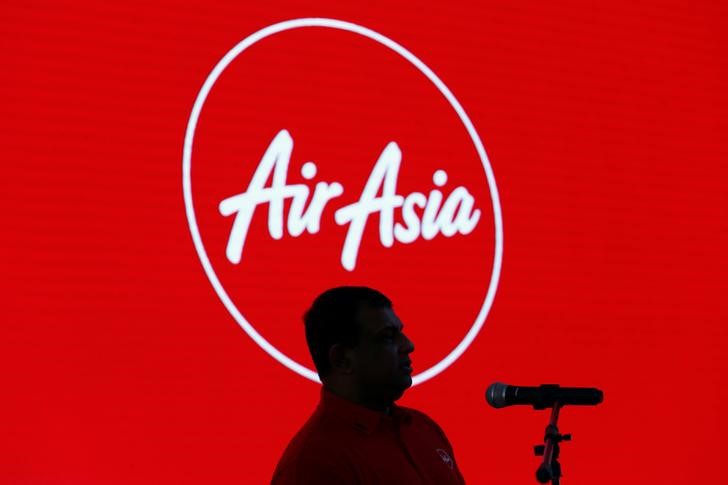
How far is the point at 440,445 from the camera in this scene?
2.40 meters

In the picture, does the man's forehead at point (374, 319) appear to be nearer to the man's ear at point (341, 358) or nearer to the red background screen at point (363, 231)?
the man's ear at point (341, 358)

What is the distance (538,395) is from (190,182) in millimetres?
1243

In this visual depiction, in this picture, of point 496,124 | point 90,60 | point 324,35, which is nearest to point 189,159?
point 90,60

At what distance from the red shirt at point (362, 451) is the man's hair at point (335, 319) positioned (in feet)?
0.28

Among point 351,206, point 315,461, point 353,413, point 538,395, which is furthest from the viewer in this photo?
point 351,206

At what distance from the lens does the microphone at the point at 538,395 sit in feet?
7.76

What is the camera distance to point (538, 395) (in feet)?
7.76

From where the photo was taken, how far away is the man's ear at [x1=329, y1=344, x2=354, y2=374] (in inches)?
90.0

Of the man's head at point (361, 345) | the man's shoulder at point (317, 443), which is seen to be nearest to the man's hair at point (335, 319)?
the man's head at point (361, 345)

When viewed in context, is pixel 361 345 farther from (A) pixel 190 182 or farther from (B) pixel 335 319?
(A) pixel 190 182

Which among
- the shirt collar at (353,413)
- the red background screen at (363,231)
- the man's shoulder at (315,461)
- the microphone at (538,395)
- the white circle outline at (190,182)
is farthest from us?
the white circle outline at (190,182)

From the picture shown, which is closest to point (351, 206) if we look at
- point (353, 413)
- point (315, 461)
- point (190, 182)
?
point (190, 182)

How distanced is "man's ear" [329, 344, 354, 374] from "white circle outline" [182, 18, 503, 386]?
37.5 inches

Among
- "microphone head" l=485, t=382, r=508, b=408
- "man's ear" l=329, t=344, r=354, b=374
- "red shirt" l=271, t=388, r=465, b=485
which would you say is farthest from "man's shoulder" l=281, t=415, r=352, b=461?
"microphone head" l=485, t=382, r=508, b=408
